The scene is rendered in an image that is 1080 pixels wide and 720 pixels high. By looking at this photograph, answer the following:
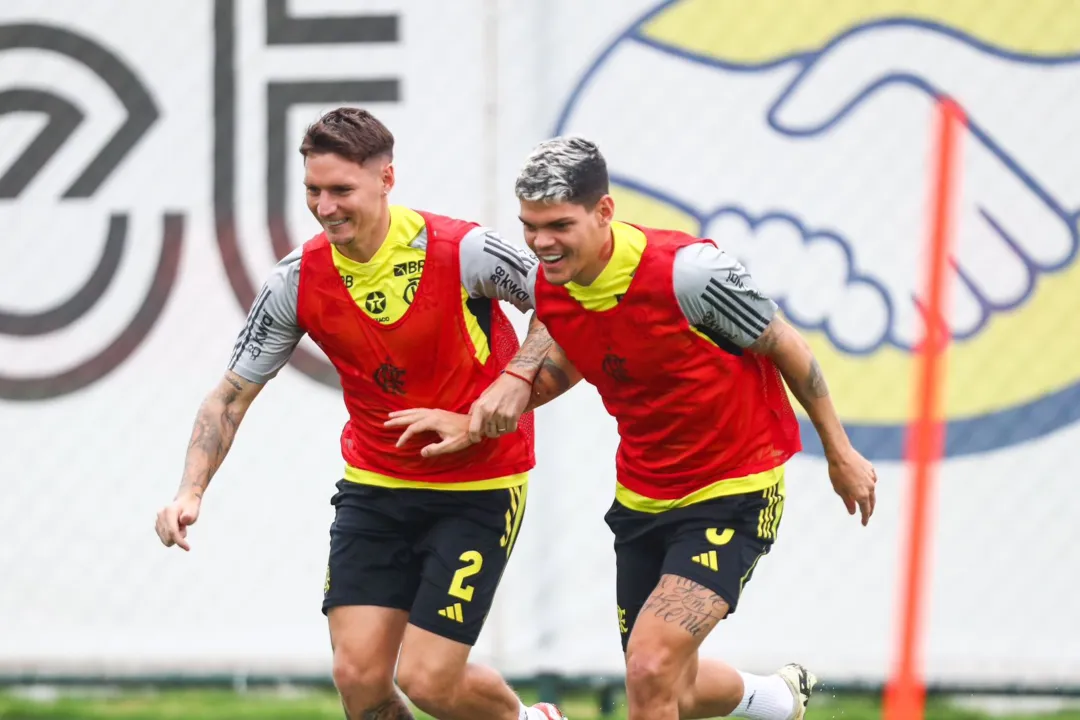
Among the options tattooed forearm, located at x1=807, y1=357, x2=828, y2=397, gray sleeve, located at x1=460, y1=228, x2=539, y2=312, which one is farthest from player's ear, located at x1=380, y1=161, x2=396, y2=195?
tattooed forearm, located at x1=807, y1=357, x2=828, y2=397

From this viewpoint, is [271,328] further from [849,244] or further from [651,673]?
[849,244]

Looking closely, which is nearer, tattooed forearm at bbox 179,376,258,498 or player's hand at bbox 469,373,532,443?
player's hand at bbox 469,373,532,443

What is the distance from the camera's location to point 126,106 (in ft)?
20.3

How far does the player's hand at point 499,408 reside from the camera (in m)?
4.22

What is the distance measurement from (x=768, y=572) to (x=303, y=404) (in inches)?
76.8

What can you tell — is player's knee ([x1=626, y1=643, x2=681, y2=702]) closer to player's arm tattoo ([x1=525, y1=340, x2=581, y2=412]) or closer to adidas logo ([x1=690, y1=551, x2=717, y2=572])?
adidas logo ([x1=690, y1=551, x2=717, y2=572])

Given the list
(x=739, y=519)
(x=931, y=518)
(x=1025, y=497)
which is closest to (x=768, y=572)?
(x=931, y=518)

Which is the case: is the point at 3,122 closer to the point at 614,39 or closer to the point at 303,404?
the point at 303,404

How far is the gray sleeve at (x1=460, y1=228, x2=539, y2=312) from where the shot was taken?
4449mm

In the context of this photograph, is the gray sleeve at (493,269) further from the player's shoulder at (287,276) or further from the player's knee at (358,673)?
the player's knee at (358,673)

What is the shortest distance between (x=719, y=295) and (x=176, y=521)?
1.60m

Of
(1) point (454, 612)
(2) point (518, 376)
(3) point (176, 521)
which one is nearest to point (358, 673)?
(1) point (454, 612)

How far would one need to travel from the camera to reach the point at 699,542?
14.0ft

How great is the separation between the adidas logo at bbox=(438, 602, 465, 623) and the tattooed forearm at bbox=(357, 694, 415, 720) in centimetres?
33
